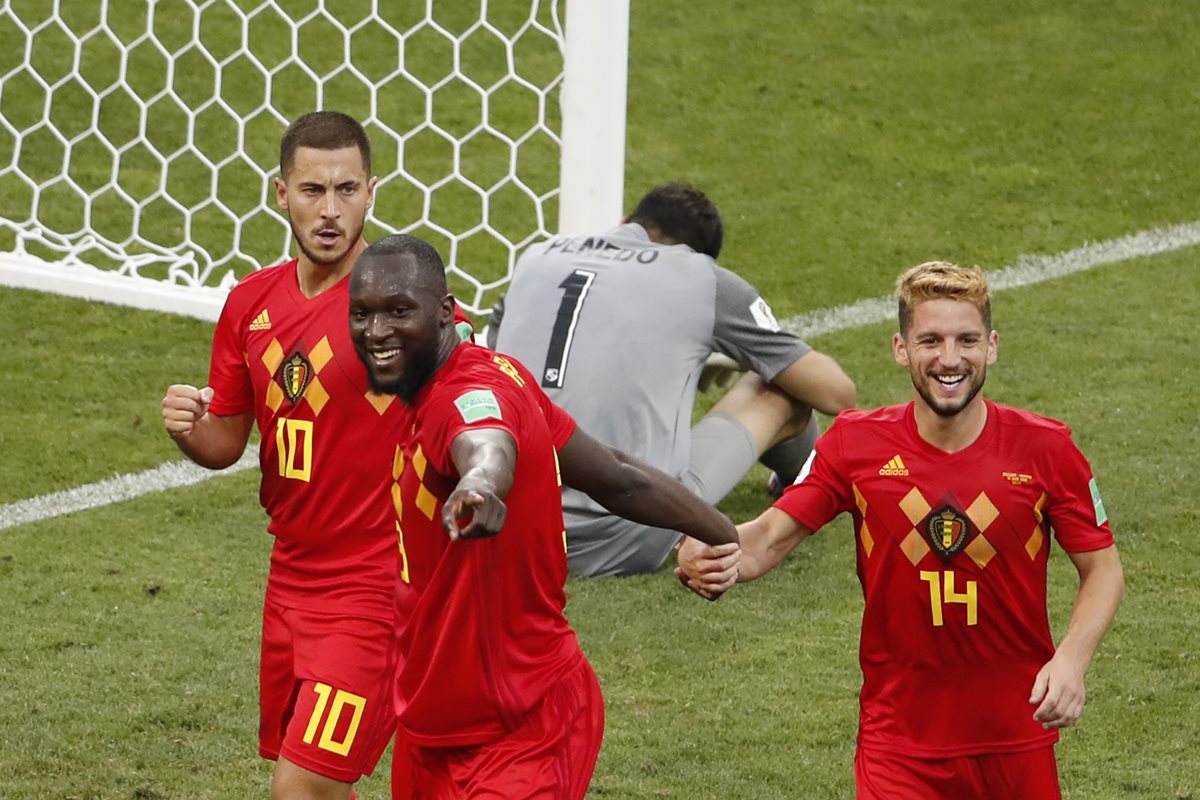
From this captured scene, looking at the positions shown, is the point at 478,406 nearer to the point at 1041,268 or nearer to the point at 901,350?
the point at 901,350

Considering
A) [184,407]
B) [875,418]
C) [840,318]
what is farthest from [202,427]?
[840,318]

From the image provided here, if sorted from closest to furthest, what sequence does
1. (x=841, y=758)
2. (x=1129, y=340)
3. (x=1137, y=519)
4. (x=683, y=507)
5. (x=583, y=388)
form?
(x=683, y=507) < (x=841, y=758) < (x=583, y=388) < (x=1137, y=519) < (x=1129, y=340)

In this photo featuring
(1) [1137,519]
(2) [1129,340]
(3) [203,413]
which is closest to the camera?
(3) [203,413]

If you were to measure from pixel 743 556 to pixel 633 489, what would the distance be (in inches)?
14.0

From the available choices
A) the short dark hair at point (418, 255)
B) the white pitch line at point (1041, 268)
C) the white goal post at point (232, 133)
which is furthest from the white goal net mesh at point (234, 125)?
the short dark hair at point (418, 255)

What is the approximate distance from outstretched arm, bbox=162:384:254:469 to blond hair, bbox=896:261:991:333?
4.92 ft

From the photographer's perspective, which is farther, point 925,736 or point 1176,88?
point 1176,88

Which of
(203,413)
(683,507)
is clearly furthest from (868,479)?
(203,413)

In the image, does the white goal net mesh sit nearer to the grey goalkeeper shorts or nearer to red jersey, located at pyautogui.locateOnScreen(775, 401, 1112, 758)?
the grey goalkeeper shorts

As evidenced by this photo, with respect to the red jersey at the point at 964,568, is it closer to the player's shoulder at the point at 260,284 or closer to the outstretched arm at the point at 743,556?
the outstretched arm at the point at 743,556

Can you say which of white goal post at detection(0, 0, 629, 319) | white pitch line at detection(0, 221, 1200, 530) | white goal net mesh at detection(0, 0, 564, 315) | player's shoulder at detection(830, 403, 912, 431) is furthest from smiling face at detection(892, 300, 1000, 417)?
white goal net mesh at detection(0, 0, 564, 315)

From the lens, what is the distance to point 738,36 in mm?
12328

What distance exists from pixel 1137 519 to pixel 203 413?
375 centimetres

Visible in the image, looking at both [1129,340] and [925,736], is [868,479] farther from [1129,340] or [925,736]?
[1129,340]
